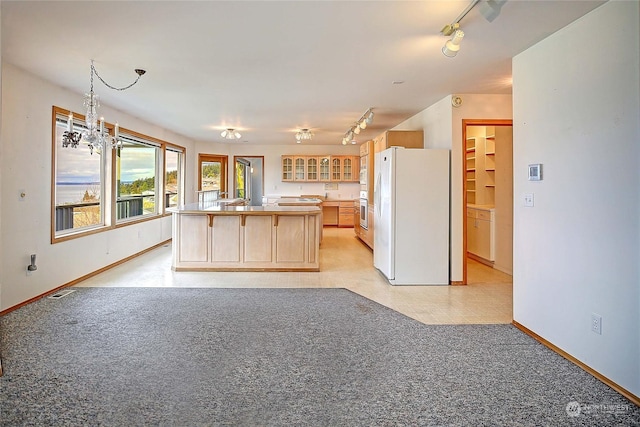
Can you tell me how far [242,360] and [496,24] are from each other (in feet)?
9.74

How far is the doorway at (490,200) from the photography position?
5.56 metres

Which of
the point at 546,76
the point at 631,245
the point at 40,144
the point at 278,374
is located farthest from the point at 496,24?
the point at 40,144

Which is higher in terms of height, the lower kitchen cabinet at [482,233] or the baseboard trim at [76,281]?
the lower kitchen cabinet at [482,233]

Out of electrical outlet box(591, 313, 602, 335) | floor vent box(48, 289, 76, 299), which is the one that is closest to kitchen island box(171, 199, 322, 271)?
floor vent box(48, 289, 76, 299)

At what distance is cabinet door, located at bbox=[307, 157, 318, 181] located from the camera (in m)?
10.7

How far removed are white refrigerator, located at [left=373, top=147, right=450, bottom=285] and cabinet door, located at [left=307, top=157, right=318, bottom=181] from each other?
19.2ft

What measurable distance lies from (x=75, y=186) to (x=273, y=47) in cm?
348

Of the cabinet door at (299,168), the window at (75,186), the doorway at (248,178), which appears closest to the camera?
the window at (75,186)

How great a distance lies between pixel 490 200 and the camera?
21.4 feet

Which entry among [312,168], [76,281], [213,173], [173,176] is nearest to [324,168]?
[312,168]

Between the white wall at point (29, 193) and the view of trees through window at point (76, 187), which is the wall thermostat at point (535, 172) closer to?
the white wall at point (29, 193)

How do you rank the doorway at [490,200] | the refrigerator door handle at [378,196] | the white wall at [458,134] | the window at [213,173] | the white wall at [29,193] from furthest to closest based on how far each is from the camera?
the window at [213,173] → the doorway at [490,200] → the refrigerator door handle at [378,196] → the white wall at [458,134] → the white wall at [29,193]

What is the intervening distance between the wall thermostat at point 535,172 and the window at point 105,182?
399 centimetres

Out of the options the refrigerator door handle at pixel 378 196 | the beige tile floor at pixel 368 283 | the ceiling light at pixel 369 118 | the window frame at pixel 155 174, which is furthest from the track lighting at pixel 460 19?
the window frame at pixel 155 174
